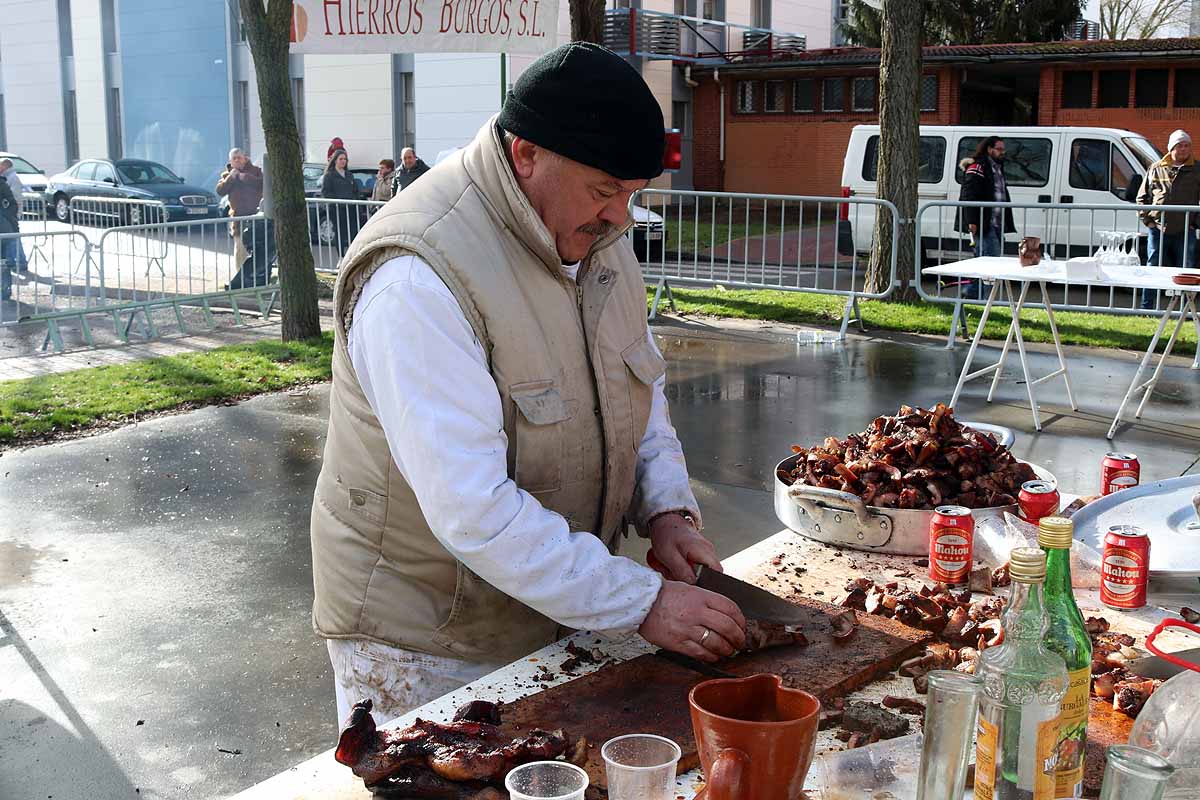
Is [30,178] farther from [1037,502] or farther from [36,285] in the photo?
[1037,502]

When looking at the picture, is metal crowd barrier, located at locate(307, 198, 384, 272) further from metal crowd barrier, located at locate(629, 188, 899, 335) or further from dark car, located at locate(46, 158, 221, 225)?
dark car, located at locate(46, 158, 221, 225)

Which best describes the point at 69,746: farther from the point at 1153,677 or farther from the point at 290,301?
the point at 290,301

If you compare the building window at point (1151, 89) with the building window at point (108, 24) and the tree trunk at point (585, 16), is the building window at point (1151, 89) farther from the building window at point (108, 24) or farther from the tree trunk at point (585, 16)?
the building window at point (108, 24)

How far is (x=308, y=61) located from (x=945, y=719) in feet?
111

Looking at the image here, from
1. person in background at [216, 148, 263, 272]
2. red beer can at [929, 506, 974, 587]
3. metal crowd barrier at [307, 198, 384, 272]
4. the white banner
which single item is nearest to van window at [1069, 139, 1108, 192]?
metal crowd barrier at [307, 198, 384, 272]

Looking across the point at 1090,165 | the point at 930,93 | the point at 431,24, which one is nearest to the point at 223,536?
the point at 431,24

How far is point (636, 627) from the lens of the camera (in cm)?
243

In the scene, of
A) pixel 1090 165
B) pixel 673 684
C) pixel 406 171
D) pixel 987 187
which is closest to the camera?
pixel 673 684

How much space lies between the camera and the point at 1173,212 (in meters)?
12.8

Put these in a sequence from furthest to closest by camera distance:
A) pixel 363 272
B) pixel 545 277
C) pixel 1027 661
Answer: pixel 545 277 < pixel 363 272 < pixel 1027 661

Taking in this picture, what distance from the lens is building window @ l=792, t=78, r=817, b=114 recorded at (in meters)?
33.2

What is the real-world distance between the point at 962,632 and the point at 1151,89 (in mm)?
29485

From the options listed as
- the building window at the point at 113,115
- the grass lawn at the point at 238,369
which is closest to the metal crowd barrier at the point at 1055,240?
the grass lawn at the point at 238,369

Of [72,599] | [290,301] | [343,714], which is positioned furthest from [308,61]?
[343,714]
